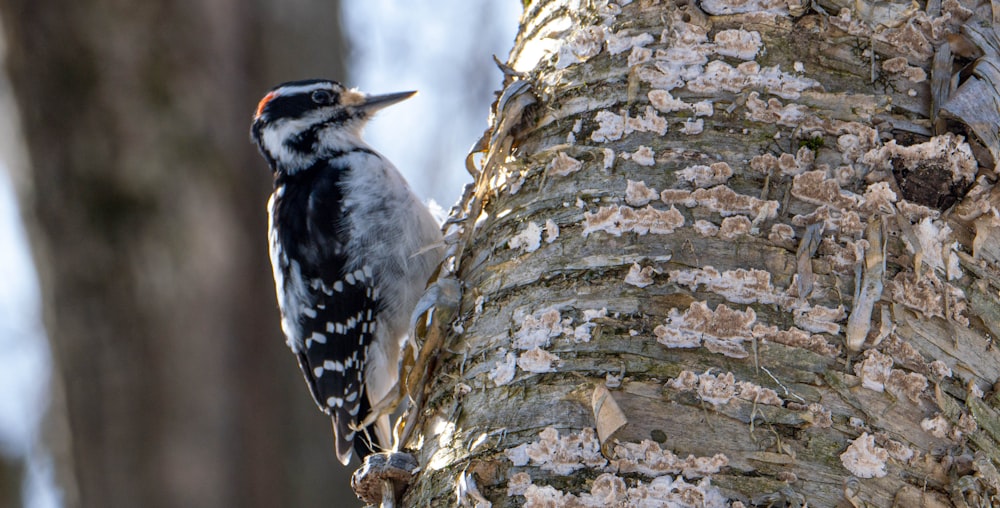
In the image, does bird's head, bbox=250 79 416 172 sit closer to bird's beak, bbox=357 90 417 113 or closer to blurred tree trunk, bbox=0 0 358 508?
bird's beak, bbox=357 90 417 113

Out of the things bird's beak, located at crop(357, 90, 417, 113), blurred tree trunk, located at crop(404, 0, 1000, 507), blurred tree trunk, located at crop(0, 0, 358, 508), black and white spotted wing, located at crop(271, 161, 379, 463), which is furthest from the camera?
blurred tree trunk, located at crop(0, 0, 358, 508)

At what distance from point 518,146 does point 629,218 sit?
52 cm

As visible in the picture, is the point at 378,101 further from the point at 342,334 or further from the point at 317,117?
the point at 342,334

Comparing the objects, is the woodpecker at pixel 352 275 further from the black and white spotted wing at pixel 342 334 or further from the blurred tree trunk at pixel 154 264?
the blurred tree trunk at pixel 154 264

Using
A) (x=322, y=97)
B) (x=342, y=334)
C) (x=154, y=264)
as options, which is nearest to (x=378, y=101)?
(x=322, y=97)

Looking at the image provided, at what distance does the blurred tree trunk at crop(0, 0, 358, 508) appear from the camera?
461 cm

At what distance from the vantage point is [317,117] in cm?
439

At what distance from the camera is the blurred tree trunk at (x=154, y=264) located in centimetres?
461

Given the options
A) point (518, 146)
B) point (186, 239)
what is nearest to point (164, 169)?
point (186, 239)

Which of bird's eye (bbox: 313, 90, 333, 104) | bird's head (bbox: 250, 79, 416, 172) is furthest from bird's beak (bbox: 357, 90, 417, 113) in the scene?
bird's eye (bbox: 313, 90, 333, 104)

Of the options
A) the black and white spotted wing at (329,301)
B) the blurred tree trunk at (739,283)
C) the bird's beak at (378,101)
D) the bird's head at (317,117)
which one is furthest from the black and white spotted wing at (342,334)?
the blurred tree trunk at (739,283)

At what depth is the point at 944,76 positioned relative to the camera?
224 centimetres

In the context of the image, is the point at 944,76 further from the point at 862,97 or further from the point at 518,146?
the point at 518,146

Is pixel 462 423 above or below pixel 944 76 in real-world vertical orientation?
below
